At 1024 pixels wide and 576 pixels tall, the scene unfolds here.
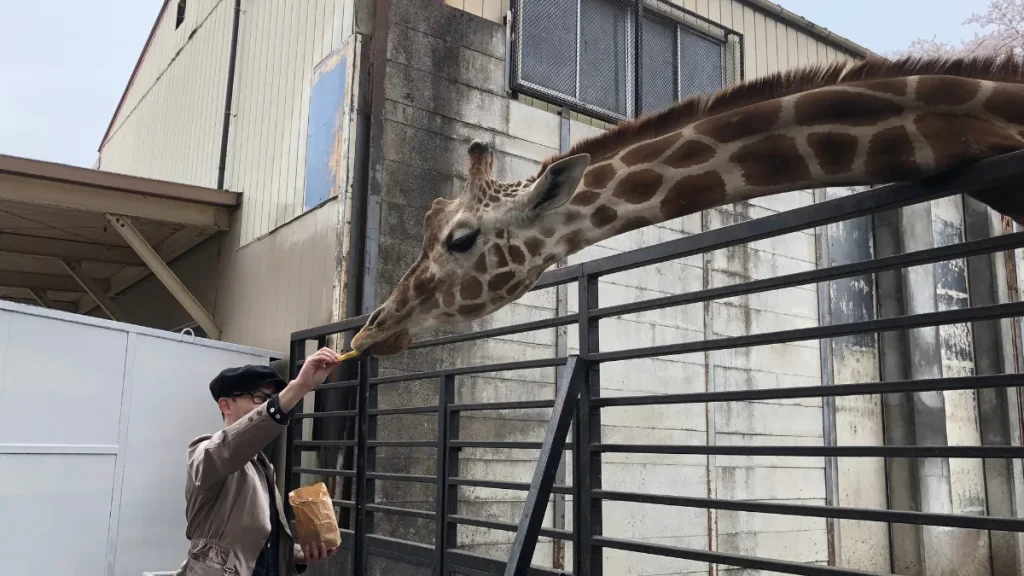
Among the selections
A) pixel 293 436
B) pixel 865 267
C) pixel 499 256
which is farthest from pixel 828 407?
pixel 865 267

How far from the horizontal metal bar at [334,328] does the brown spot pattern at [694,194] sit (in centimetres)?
195

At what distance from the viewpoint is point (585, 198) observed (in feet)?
8.89

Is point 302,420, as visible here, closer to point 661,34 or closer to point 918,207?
point 661,34

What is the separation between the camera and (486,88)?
612 cm

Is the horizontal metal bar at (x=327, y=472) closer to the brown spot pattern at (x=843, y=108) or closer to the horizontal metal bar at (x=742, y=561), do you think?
Answer: the horizontal metal bar at (x=742, y=561)

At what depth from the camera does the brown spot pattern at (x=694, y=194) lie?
2.46m

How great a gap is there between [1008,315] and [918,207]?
26.9 ft

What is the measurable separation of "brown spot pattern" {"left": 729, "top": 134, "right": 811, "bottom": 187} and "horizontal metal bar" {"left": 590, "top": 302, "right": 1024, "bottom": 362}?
1.48 ft

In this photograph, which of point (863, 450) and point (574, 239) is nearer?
point (863, 450)

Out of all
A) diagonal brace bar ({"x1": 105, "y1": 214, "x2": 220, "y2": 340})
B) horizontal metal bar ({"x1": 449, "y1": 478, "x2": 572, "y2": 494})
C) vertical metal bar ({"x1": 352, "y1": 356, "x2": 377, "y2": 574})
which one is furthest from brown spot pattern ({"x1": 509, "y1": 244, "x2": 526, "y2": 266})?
diagonal brace bar ({"x1": 105, "y1": 214, "x2": 220, "y2": 340})

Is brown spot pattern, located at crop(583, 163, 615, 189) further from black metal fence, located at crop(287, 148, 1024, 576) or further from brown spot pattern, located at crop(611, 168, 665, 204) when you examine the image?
black metal fence, located at crop(287, 148, 1024, 576)

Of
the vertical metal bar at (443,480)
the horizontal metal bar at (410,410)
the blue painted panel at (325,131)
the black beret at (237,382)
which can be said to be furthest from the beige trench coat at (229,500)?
the blue painted panel at (325,131)

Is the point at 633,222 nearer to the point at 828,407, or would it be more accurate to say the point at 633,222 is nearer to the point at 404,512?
the point at 404,512

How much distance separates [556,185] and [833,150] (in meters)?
0.84
